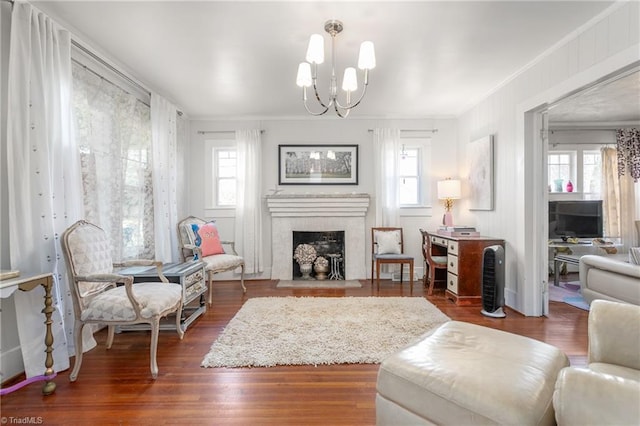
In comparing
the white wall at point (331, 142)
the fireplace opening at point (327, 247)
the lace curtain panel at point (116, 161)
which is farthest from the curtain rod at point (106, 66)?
the fireplace opening at point (327, 247)

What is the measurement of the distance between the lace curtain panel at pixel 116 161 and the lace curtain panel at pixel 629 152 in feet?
24.0

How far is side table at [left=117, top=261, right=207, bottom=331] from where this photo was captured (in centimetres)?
270

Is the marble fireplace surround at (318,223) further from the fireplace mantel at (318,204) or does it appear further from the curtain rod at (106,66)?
the curtain rod at (106,66)

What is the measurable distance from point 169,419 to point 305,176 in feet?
11.9

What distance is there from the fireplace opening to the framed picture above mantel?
0.87 meters

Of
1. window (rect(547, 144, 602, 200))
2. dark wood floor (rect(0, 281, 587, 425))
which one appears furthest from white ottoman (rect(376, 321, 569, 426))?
window (rect(547, 144, 602, 200))

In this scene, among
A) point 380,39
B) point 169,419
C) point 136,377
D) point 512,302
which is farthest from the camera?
point 512,302

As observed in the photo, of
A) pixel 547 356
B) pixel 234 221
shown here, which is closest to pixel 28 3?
pixel 234 221

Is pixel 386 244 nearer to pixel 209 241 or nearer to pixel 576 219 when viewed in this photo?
pixel 209 241

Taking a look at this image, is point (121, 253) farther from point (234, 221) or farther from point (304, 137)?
point (304, 137)

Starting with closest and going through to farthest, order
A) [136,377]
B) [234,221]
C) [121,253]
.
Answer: [136,377], [121,253], [234,221]

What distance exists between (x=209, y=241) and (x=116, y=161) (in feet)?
4.63

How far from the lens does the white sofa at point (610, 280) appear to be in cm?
263

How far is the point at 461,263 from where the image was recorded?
3438 mm
